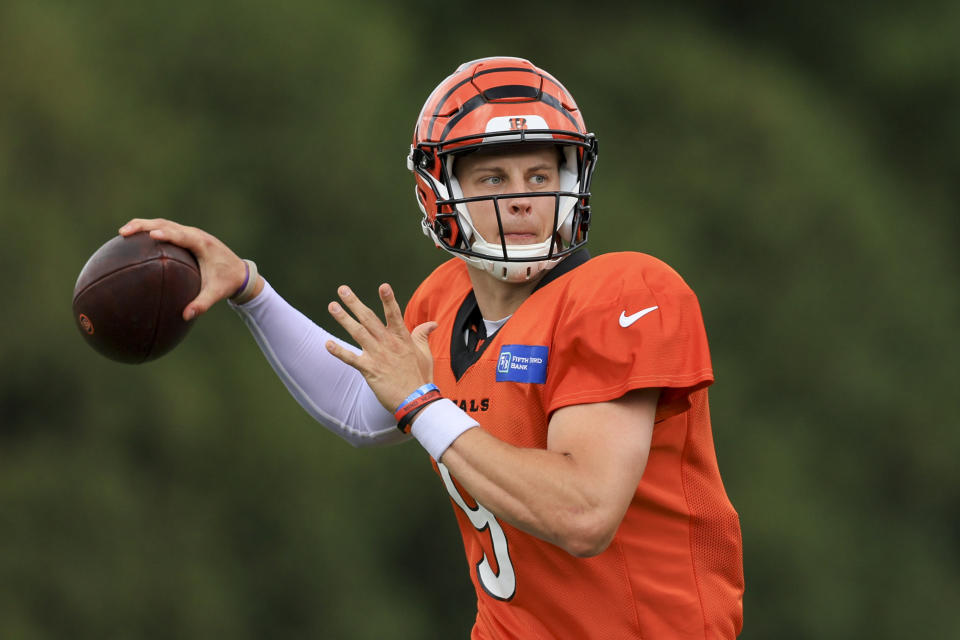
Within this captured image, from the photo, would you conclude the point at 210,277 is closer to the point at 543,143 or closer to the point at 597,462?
the point at 543,143

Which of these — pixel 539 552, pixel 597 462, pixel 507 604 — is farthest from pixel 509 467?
pixel 507 604

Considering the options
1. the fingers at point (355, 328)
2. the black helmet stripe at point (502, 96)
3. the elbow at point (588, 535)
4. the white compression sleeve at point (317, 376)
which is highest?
the black helmet stripe at point (502, 96)

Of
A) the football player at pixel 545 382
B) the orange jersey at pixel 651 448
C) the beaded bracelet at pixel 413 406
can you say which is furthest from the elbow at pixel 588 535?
the beaded bracelet at pixel 413 406

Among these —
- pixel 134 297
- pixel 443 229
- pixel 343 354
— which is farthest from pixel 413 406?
pixel 134 297

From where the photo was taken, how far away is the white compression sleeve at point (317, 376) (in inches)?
89.9

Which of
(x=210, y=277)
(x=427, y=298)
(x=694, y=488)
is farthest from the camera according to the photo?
(x=427, y=298)

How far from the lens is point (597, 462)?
1.57 metres

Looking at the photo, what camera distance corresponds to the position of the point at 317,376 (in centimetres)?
232

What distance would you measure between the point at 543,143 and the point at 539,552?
737 millimetres

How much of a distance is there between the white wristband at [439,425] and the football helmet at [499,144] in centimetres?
36

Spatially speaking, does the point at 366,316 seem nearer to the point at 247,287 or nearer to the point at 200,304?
the point at 200,304

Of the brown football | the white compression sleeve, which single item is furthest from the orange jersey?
the brown football

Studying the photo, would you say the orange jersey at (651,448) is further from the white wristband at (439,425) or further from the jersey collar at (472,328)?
the white wristband at (439,425)

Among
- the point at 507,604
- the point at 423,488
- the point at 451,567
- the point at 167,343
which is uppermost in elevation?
the point at 167,343
